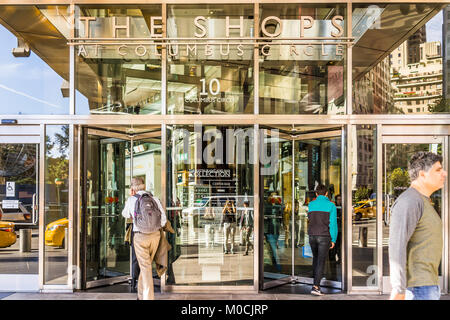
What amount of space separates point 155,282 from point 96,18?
453 cm

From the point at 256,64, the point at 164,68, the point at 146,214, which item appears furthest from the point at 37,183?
the point at 256,64

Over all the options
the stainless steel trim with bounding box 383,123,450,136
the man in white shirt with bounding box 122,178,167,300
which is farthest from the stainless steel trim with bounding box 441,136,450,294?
the man in white shirt with bounding box 122,178,167,300

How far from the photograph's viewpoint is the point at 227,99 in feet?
22.1

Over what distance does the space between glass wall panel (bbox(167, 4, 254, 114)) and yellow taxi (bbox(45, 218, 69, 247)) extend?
2.55 m

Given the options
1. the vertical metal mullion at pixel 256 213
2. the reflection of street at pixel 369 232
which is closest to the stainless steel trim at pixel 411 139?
the reflection of street at pixel 369 232

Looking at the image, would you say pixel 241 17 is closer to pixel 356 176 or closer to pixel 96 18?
pixel 96 18

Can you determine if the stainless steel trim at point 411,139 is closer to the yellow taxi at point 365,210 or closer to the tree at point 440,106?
the tree at point 440,106

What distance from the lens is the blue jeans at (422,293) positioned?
115 inches

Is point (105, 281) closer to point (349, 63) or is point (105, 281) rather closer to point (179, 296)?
point (179, 296)

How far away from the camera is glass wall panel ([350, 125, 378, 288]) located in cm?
642

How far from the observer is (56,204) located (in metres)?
6.54

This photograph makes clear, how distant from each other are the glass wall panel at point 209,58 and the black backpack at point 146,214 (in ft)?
6.27
